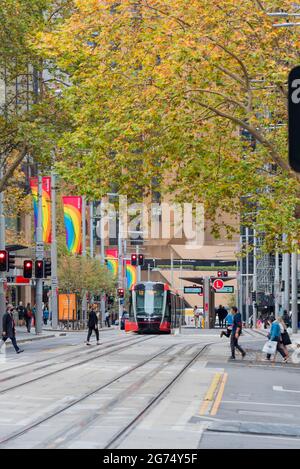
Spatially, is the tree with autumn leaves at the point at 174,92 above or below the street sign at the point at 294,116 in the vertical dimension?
above

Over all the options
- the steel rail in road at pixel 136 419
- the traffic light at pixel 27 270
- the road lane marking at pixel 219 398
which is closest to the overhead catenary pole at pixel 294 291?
the traffic light at pixel 27 270

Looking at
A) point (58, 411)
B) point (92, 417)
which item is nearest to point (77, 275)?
point (58, 411)

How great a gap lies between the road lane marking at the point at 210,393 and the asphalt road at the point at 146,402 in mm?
24

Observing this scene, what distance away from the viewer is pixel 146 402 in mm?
21828

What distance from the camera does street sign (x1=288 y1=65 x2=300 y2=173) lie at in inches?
410

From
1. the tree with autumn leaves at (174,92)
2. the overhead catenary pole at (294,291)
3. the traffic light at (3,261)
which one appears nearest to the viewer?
the tree with autumn leaves at (174,92)

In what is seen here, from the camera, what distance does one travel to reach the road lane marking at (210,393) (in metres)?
20.8

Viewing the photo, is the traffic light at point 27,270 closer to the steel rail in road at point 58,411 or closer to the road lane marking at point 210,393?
the steel rail in road at point 58,411

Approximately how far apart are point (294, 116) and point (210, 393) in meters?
14.4

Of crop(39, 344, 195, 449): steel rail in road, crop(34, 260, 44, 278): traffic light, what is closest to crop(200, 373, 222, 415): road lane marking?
crop(39, 344, 195, 449): steel rail in road

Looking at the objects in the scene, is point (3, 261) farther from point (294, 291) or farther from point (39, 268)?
point (294, 291)

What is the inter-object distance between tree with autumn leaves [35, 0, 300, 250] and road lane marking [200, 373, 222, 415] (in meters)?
8.49
